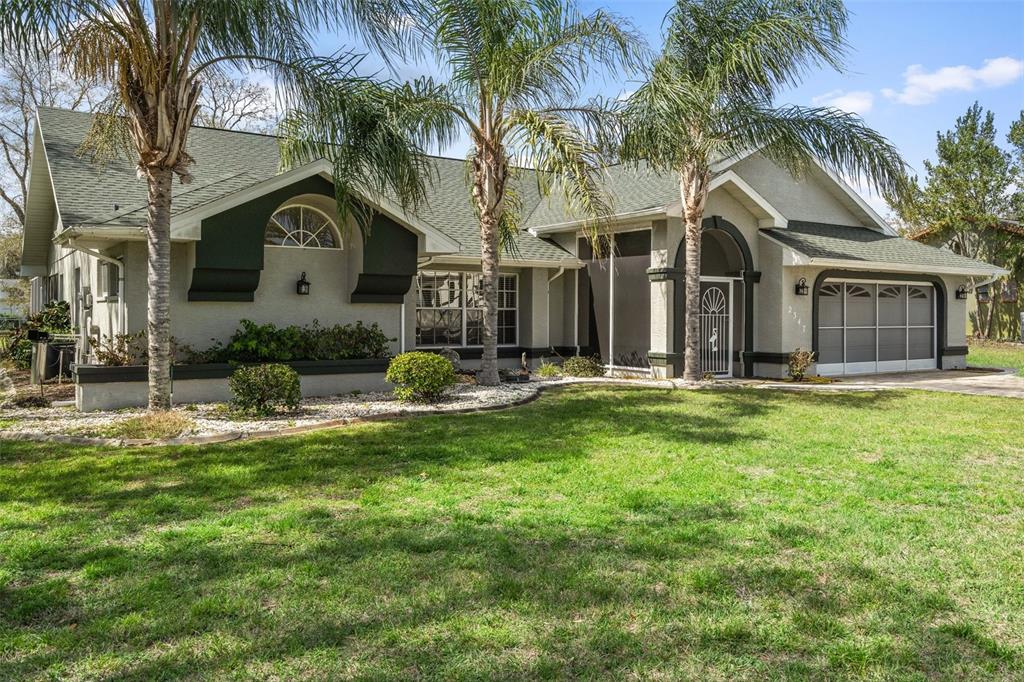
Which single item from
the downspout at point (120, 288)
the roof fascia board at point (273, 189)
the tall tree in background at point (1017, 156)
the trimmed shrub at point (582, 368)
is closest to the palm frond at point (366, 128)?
the roof fascia board at point (273, 189)

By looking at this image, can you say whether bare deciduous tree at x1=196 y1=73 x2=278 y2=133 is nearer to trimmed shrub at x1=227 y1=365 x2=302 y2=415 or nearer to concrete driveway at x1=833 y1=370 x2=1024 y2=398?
trimmed shrub at x1=227 y1=365 x2=302 y2=415

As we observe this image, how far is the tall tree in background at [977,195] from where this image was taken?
2931 centimetres

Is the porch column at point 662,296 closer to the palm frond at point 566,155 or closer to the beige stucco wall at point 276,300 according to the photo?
the palm frond at point 566,155

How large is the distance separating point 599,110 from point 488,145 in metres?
2.06

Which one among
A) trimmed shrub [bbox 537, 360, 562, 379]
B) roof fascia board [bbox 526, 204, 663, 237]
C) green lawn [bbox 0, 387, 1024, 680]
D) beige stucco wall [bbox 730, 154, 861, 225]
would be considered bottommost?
green lawn [bbox 0, 387, 1024, 680]

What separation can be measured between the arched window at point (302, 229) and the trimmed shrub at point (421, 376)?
10.1 ft

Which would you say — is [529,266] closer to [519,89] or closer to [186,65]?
[519,89]

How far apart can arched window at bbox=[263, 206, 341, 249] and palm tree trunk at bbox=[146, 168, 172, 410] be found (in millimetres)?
2734

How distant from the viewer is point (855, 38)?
43.9ft

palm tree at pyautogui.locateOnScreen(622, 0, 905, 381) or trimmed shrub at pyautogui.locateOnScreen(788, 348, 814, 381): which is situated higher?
palm tree at pyautogui.locateOnScreen(622, 0, 905, 381)

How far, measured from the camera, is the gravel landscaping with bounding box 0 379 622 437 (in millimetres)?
9289

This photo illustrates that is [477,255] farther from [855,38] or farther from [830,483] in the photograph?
[830,483]

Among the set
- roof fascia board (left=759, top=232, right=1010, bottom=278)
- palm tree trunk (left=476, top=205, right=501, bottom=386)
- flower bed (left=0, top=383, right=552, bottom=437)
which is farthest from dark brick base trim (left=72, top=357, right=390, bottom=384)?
roof fascia board (left=759, top=232, right=1010, bottom=278)

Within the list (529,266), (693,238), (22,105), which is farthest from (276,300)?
(22,105)
